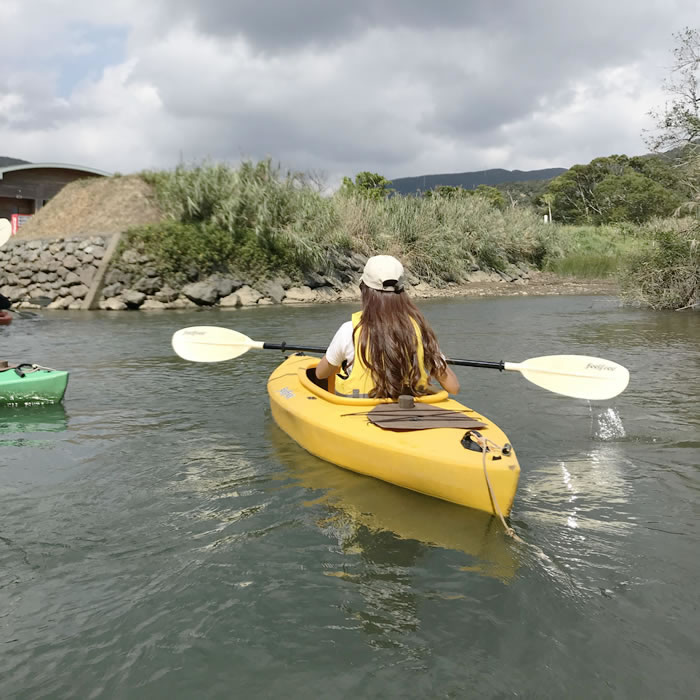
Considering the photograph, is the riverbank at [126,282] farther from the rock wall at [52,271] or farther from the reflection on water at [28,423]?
the reflection on water at [28,423]

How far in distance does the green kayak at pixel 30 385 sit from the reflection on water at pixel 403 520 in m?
2.46

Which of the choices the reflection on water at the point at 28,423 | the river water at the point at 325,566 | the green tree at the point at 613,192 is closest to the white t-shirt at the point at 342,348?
the river water at the point at 325,566

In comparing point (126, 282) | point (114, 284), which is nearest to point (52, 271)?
point (114, 284)

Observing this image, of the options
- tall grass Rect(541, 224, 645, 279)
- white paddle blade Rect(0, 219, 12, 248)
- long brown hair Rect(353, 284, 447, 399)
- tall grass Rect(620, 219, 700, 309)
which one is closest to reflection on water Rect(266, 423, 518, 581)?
long brown hair Rect(353, 284, 447, 399)

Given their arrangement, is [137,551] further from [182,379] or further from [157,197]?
[157,197]

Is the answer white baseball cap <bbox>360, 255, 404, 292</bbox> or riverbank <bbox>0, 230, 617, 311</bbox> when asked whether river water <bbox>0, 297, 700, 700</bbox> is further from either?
riverbank <bbox>0, 230, 617, 311</bbox>

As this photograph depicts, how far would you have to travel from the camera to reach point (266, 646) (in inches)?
77.8

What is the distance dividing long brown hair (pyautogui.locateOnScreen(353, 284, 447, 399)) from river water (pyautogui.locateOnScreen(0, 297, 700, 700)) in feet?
1.85

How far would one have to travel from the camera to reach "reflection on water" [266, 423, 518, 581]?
259 centimetres

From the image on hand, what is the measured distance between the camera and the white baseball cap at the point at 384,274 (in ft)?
11.0

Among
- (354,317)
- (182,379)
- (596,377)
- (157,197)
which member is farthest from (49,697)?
(157,197)

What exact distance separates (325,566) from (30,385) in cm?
334

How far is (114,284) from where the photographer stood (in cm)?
1441

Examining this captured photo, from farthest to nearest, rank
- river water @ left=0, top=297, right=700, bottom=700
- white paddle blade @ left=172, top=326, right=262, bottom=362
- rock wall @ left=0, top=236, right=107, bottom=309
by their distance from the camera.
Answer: rock wall @ left=0, top=236, right=107, bottom=309 → white paddle blade @ left=172, top=326, right=262, bottom=362 → river water @ left=0, top=297, right=700, bottom=700
